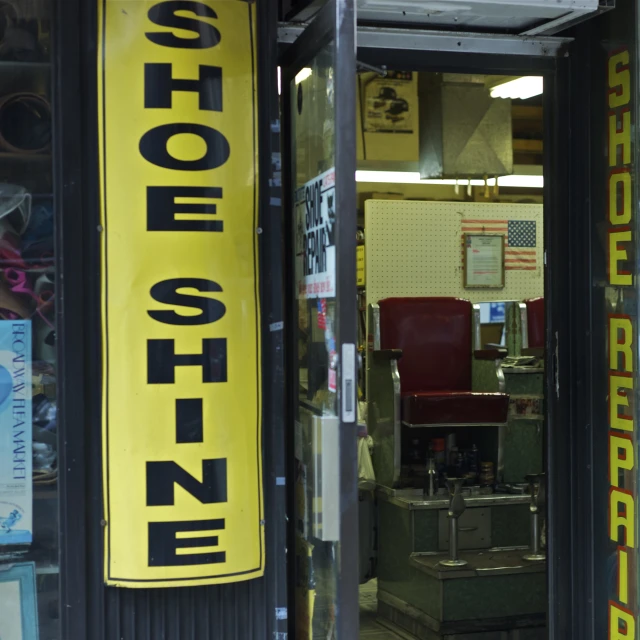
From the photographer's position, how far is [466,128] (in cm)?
591

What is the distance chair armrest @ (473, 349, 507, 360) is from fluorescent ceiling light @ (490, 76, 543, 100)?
5.06 ft

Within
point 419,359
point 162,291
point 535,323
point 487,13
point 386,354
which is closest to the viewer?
point 162,291

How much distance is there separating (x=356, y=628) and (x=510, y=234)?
5.29 meters

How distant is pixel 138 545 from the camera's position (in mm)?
2838

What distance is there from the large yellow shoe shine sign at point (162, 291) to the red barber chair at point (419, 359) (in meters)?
2.23

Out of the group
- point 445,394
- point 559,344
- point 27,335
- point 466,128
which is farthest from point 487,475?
point 27,335

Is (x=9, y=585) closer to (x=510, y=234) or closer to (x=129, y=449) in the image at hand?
(x=129, y=449)

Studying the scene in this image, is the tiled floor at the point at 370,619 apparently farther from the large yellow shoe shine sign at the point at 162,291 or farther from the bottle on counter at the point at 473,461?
the large yellow shoe shine sign at the point at 162,291

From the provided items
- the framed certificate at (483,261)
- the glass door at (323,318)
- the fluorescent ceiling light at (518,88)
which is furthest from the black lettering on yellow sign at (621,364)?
the framed certificate at (483,261)

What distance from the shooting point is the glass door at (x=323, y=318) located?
96.6 inches

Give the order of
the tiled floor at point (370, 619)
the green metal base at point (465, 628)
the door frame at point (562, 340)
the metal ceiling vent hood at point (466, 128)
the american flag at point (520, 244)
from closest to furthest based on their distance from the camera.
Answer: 1. the door frame at point (562, 340)
2. the green metal base at point (465, 628)
3. the tiled floor at point (370, 619)
4. the metal ceiling vent hood at point (466, 128)
5. the american flag at point (520, 244)

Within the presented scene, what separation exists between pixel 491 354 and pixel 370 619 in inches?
59.6

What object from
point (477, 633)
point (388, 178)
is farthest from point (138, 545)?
point (388, 178)

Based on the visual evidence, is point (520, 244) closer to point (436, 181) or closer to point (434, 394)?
point (436, 181)
